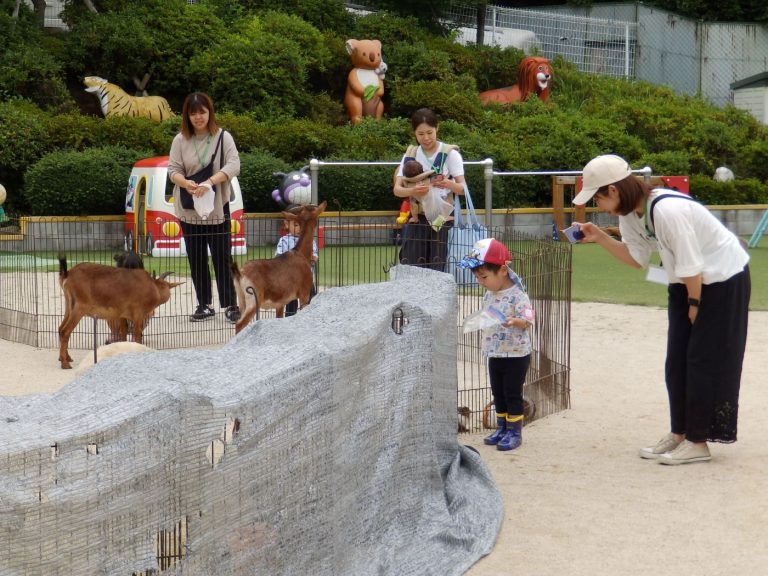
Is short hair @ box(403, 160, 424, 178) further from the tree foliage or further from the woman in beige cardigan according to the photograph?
the tree foliage

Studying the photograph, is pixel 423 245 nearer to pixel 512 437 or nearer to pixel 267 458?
pixel 512 437

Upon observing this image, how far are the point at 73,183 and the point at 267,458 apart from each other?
1501 centimetres

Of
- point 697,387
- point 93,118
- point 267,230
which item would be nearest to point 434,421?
point 697,387

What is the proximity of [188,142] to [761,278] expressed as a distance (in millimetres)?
8222

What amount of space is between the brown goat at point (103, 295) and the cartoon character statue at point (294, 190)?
840cm

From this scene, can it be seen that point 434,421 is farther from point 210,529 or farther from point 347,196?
point 347,196

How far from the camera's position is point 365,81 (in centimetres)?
2417

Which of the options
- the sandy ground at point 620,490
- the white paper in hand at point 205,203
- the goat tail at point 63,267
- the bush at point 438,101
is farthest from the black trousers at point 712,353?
the bush at point 438,101

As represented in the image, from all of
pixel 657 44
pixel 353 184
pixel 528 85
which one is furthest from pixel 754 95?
pixel 353 184

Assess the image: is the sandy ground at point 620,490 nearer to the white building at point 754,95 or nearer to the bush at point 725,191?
the bush at point 725,191

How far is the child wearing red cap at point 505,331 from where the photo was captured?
659cm

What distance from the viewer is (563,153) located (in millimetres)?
22172

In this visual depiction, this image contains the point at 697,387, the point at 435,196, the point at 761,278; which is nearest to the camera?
the point at 697,387

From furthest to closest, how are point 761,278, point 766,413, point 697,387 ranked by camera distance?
point 761,278 < point 766,413 < point 697,387
